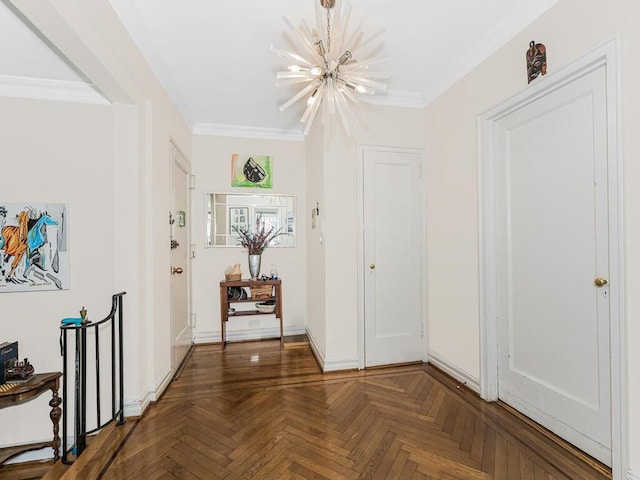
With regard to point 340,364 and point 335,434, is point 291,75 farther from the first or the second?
point 340,364

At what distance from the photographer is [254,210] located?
13.3 feet

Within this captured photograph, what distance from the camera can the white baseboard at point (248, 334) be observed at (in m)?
3.87

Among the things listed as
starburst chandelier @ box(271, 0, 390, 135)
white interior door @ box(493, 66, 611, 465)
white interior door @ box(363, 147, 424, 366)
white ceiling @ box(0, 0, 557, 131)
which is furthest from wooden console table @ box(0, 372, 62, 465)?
white interior door @ box(493, 66, 611, 465)

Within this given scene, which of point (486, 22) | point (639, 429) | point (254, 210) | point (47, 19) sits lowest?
point (639, 429)

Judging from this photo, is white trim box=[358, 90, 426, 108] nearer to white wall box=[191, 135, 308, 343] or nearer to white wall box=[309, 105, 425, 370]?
white wall box=[309, 105, 425, 370]

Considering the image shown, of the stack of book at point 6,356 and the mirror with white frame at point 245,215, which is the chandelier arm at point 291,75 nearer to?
the mirror with white frame at point 245,215

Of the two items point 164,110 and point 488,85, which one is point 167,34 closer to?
point 164,110

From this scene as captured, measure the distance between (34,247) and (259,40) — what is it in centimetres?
237

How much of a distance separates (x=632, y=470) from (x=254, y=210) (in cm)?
375

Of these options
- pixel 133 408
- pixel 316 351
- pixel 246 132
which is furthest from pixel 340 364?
pixel 246 132

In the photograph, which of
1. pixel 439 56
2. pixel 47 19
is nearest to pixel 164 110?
pixel 47 19

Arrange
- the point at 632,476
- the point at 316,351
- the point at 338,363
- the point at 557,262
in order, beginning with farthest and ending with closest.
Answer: the point at 316,351 → the point at 338,363 → the point at 557,262 → the point at 632,476

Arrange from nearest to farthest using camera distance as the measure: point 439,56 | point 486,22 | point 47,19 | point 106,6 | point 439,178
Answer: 1. point 47,19
2. point 106,6
3. point 486,22
4. point 439,56
5. point 439,178

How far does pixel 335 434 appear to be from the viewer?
2004 mm
